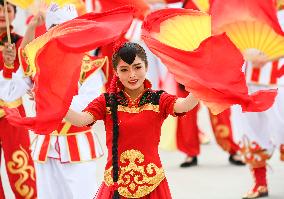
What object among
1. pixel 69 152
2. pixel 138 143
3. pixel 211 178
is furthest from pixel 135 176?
pixel 211 178

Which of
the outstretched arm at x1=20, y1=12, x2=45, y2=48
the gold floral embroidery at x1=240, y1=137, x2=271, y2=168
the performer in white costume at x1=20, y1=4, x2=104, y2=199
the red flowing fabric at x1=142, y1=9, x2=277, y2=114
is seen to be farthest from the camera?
the gold floral embroidery at x1=240, y1=137, x2=271, y2=168

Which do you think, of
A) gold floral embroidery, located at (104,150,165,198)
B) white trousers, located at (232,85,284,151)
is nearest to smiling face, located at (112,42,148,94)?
gold floral embroidery, located at (104,150,165,198)

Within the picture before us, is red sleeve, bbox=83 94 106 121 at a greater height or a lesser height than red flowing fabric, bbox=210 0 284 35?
lesser

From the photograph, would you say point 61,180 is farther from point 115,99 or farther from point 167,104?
point 167,104

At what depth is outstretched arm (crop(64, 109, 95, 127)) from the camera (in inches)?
151

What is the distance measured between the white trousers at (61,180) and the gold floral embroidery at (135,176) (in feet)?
3.17

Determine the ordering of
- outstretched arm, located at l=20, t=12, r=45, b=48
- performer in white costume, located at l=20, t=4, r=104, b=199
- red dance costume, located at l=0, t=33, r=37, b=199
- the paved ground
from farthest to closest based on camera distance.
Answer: the paved ground < red dance costume, located at l=0, t=33, r=37, b=199 < outstretched arm, located at l=20, t=12, r=45, b=48 < performer in white costume, located at l=20, t=4, r=104, b=199

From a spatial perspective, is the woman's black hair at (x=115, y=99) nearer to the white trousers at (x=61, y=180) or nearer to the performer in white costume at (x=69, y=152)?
the performer in white costume at (x=69, y=152)

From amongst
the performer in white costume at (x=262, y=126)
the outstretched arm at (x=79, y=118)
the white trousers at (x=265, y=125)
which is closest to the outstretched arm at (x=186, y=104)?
the outstretched arm at (x=79, y=118)

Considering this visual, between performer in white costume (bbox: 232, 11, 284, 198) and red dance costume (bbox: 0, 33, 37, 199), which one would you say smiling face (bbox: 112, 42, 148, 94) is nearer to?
red dance costume (bbox: 0, 33, 37, 199)

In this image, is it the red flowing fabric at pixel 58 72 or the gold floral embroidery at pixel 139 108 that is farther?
the gold floral embroidery at pixel 139 108

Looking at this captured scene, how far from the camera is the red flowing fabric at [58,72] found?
3592 mm

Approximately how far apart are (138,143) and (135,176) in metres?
0.17

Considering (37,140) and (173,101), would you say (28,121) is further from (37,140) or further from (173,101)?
(37,140)
